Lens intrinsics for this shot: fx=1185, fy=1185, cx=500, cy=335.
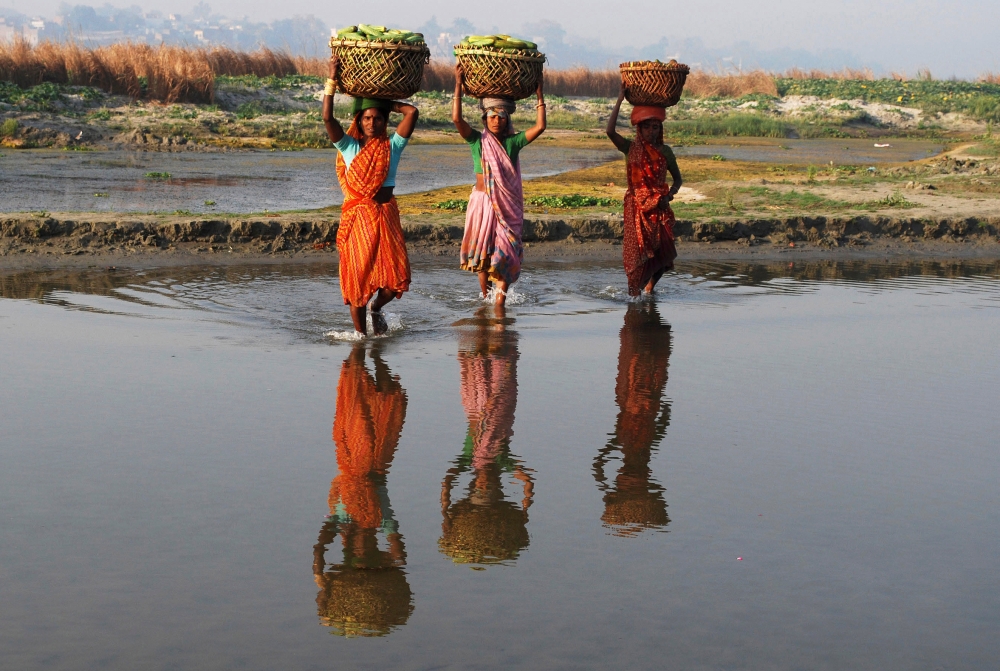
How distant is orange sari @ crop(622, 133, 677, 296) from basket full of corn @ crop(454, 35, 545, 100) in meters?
1.41

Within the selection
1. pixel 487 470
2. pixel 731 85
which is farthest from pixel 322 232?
pixel 731 85

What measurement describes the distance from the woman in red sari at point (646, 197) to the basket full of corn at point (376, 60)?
249 centimetres

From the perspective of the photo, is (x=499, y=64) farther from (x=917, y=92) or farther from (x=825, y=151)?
(x=917, y=92)

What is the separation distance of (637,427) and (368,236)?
2380 millimetres

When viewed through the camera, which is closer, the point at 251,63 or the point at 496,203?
the point at 496,203

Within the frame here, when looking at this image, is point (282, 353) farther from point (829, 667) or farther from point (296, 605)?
point (829, 667)

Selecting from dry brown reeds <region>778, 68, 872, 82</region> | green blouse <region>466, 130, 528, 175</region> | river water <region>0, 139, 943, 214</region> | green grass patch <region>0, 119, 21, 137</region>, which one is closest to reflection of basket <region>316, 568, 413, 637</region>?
green blouse <region>466, 130, 528, 175</region>

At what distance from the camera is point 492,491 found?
466cm

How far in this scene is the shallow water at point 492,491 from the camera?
3.45 m

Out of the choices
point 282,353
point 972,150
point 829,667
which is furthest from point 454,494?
point 972,150

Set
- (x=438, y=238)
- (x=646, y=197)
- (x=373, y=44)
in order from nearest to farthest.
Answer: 1. (x=373, y=44)
2. (x=646, y=197)
3. (x=438, y=238)

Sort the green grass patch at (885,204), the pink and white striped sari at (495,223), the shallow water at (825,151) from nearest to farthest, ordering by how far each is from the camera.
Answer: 1. the pink and white striped sari at (495,223)
2. the green grass patch at (885,204)
3. the shallow water at (825,151)

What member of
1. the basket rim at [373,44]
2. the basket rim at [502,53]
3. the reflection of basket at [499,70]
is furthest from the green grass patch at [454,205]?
the basket rim at [373,44]

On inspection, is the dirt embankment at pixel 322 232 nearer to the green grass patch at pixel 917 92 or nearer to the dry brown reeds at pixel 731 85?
the green grass patch at pixel 917 92
